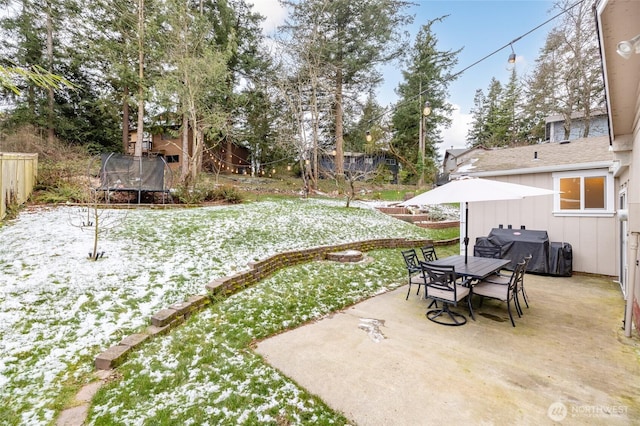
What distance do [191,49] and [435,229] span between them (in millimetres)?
13379

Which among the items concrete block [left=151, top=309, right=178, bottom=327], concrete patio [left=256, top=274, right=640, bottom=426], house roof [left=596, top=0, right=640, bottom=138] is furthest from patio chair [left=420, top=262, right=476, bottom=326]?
concrete block [left=151, top=309, right=178, bottom=327]

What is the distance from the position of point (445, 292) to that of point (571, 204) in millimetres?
5010

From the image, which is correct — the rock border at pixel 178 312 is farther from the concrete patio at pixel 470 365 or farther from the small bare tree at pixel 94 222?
the small bare tree at pixel 94 222

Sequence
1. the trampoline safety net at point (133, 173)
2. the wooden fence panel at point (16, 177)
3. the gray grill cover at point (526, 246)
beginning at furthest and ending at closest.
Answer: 1. the trampoline safety net at point (133, 173)
2. the wooden fence panel at point (16, 177)
3. the gray grill cover at point (526, 246)

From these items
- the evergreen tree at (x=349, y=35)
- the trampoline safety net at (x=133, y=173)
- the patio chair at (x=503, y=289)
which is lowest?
the patio chair at (x=503, y=289)

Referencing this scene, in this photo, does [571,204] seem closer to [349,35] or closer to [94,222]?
[94,222]

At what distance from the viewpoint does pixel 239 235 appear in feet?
23.4

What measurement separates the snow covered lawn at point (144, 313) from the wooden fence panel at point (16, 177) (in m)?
0.63

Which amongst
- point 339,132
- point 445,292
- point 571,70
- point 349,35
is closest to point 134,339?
point 445,292

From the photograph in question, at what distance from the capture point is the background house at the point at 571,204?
6.20 meters

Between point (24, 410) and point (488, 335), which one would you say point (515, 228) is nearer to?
point (488, 335)

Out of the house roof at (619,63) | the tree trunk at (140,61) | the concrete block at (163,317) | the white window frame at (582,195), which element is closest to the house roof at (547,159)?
the white window frame at (582,195)

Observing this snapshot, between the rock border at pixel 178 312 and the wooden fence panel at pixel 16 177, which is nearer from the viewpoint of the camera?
the rock border at pixel 178 312

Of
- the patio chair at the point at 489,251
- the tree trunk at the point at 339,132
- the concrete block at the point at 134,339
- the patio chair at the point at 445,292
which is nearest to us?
the concrete block at the point at 134,339
